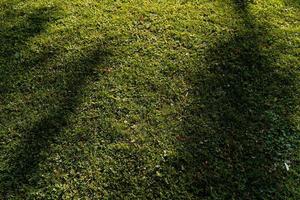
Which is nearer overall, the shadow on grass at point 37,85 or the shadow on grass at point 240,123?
the shadow on grass at point 240,123

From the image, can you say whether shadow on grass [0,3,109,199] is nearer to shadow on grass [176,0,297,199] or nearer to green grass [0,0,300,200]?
green grass [0,0,300,200]

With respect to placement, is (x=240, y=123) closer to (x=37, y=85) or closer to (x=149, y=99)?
(x=149, y=99)

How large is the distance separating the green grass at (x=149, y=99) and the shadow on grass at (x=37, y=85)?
0.02 metres

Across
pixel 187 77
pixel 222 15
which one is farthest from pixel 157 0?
pixel 187 77

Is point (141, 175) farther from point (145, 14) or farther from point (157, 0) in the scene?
point (157, 0)

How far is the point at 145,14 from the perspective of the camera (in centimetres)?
682

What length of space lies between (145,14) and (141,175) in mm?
3353

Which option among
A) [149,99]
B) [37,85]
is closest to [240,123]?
[149,99]

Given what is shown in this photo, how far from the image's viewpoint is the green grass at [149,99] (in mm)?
4676

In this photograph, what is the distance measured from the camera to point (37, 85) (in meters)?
5.71

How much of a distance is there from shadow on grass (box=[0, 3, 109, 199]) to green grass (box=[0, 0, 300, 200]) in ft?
0.06

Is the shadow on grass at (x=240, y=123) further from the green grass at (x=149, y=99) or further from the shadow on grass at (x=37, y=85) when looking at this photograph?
the shadow on grass at (x=37, y=85)

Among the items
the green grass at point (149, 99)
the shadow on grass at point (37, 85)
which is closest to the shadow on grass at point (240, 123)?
the green grass at point (149, 99)

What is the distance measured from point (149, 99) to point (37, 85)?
5.90 ft
